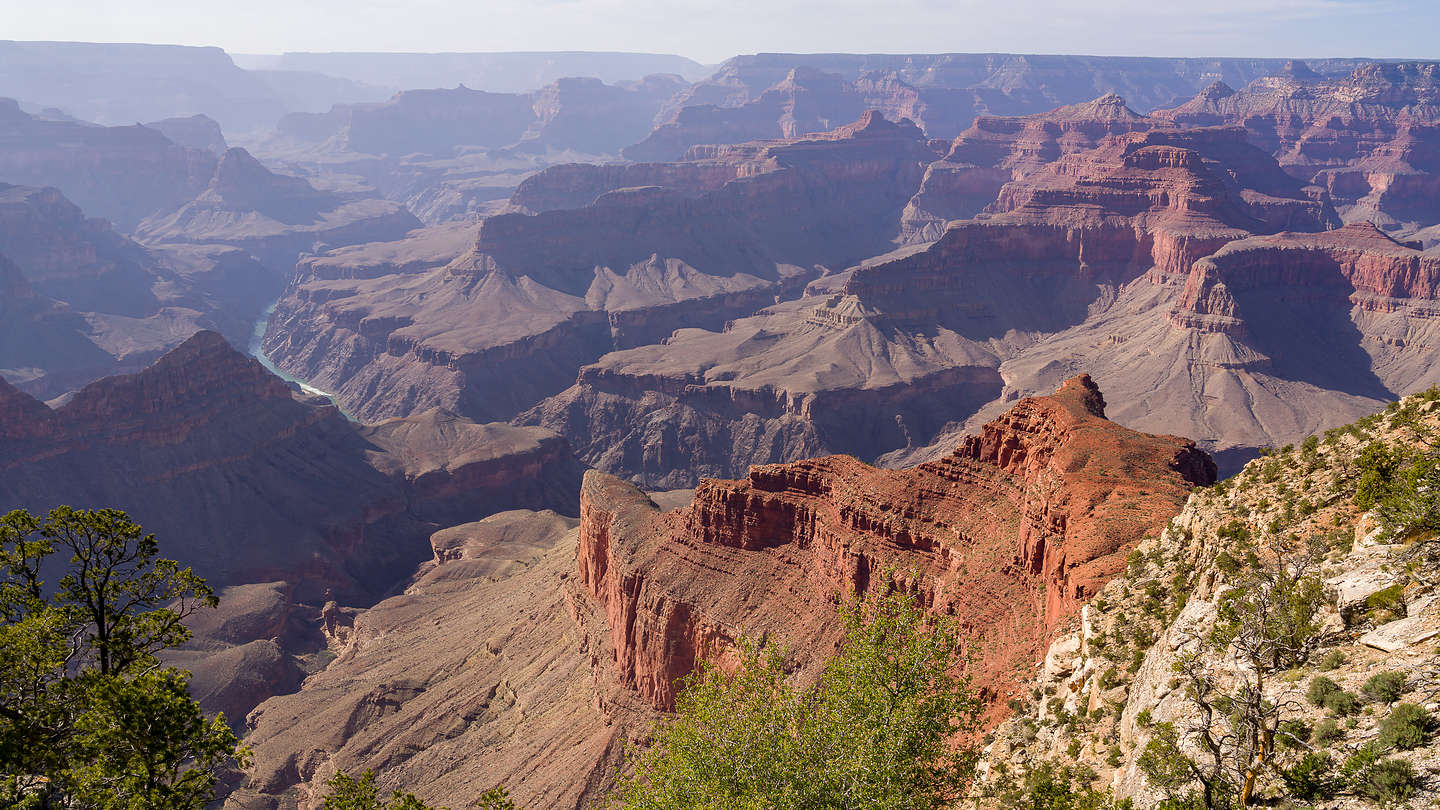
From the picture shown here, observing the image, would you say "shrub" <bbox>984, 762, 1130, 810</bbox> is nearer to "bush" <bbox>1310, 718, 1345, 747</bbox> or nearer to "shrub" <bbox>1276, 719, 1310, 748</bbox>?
"shrub" <bbox>1276, 719, 1310, 748</bbox>

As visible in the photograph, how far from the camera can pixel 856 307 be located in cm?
18412

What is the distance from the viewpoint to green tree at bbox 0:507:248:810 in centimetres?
2338

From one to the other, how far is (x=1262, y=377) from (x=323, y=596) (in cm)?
14443

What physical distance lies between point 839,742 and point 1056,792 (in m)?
8.70

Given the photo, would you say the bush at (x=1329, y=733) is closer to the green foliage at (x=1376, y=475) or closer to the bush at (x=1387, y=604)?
the bush at (x=1387, y=604)

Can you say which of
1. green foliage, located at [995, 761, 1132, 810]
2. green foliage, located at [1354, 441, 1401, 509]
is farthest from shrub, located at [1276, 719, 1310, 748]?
green foliage, located at [1354, 441, 1401, 509]

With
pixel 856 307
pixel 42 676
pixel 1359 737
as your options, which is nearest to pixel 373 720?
pixel 42 676

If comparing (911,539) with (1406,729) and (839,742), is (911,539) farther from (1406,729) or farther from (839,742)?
(1406,729)

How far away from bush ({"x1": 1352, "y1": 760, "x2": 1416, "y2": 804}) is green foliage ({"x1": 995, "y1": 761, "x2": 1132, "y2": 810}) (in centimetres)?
593

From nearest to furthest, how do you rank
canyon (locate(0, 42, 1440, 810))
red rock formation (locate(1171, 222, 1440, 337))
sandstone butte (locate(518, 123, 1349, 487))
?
canyon (locate(0, 42, 1440, 810)) → sandstone butte (locate(518, 123, 1349, 487)) → red rock formation (locate(1171, 222, 1440, 337))

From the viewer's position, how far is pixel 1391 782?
16.2 meters

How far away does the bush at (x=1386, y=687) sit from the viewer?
58.4 ft

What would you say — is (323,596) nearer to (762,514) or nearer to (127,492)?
(127,492)

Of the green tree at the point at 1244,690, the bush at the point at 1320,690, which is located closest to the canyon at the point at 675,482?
the green tree at the point at 1244,690
